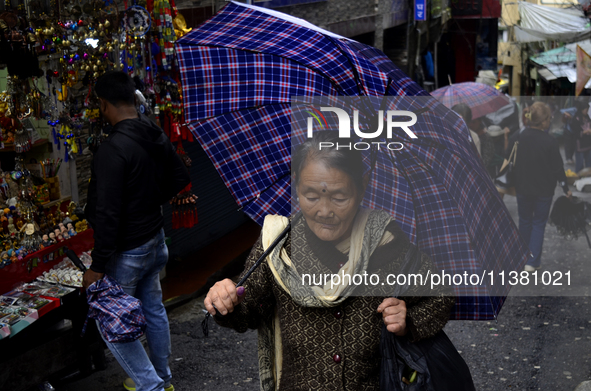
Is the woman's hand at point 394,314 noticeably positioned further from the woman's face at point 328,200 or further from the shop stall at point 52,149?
the shop stall at point 52,149

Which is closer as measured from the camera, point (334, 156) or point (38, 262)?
point (334, 156)

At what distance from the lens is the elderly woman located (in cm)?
245

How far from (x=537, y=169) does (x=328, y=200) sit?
5.82 m

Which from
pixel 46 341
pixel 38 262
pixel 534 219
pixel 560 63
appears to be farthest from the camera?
pixel 560 63

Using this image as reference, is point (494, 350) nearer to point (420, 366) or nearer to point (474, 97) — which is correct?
point (420, 366)

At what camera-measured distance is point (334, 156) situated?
A: 8.08 ft

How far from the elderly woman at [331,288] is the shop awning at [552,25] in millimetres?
20256

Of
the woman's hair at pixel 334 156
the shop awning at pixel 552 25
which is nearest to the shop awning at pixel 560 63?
the shop awning at pixel 552 25

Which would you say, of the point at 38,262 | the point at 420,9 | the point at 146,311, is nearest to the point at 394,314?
the point at 146,311

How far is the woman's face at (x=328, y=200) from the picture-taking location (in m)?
2.46

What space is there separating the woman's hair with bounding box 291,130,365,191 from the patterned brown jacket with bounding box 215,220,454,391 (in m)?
0.25

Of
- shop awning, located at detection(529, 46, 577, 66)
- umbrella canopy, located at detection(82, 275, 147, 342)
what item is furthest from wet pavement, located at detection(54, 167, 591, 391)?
shop awning, located at detection(529, 46, 577, 66)

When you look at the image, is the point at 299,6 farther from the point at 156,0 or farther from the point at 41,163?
the point at 41,163

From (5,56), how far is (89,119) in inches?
36.3
